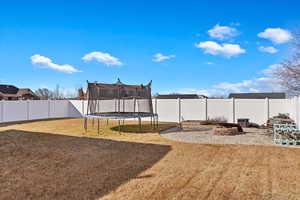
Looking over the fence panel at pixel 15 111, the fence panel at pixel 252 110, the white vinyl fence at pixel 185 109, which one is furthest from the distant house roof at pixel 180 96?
the fence panel at pixel 15 111

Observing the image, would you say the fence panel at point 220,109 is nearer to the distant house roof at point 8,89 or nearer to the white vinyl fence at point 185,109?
the white vinyl fence at point 185,109

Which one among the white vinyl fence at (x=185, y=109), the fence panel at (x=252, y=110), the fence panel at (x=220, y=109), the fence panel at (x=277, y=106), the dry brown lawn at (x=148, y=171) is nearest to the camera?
the dry brown lawn at (x=148, y=171)

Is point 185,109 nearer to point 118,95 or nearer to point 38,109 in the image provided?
point 118,95

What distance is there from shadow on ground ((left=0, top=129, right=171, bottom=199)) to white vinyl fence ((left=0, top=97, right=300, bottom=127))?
5.94 metres

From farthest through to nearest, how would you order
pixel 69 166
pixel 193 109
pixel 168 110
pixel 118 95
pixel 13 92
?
pixel 13 92 < pixel 168 110 < pixel 193 109 < pixel 118 95 < pixel 69 166

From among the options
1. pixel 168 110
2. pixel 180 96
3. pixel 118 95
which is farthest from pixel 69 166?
pixel 180 96

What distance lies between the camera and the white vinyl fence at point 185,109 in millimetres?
9586

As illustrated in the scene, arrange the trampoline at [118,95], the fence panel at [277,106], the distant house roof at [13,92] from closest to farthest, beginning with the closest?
the trampoline at [118,95]
the fence panel at [277,106]
the distant house roof at [13,92]

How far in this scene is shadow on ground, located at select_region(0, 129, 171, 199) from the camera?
9.16 ft

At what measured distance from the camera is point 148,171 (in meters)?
3.60

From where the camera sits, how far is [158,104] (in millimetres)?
12453

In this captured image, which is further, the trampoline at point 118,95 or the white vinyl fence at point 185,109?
the white vinyl fence at point 185,109

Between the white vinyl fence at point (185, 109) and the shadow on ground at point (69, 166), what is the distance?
19.5 feet

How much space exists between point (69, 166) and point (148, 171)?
64.6 inches
